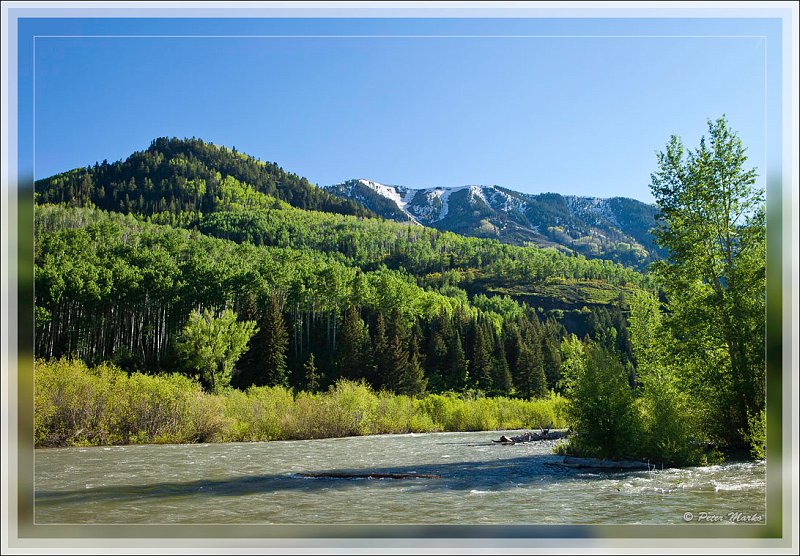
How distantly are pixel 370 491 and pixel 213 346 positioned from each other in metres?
21.9

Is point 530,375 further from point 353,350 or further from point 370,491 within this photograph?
point 370,491

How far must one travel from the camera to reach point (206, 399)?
17312 millimetres

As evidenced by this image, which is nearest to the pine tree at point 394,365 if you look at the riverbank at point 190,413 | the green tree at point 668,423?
the riverbank at point 190,413

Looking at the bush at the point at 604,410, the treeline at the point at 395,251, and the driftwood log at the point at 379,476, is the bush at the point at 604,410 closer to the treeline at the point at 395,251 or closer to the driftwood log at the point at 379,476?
the driftwood log at the point at 379,476

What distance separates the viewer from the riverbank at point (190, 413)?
14258 mm

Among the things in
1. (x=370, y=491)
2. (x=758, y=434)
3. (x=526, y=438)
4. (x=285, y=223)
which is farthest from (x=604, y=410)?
(x=285, y=223)

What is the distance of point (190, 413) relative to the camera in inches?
653

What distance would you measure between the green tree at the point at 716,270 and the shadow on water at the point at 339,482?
5.89 ft

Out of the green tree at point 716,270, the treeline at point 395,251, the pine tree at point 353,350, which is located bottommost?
the pine tree at point 353,350

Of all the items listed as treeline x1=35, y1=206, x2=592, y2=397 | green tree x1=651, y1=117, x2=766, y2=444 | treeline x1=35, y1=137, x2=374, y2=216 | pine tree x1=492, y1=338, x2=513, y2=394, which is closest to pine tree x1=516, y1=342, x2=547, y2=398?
treeline x1=35, y1=206, x2=592, y2=397

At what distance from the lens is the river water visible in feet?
21.6

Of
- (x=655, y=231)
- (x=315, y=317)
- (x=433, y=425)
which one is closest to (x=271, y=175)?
(x=315, y=317)
